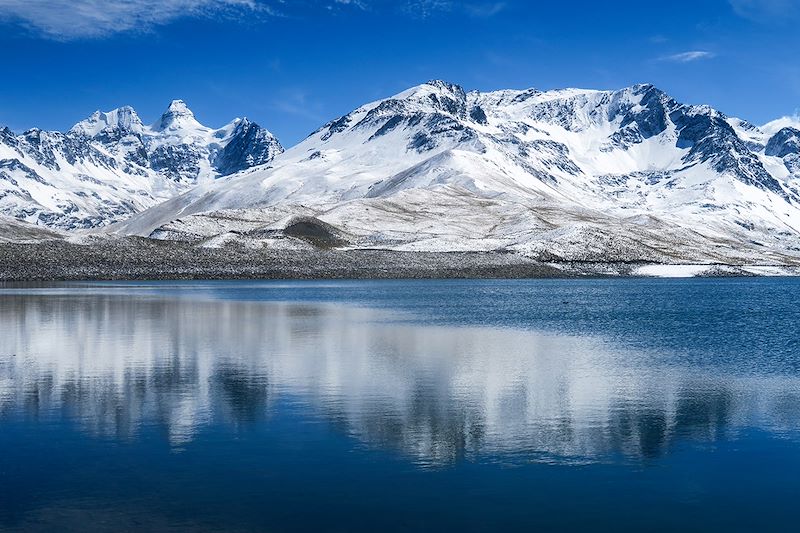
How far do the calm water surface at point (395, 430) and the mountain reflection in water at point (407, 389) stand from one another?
0.14 meters

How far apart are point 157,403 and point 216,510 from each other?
12.8 metres

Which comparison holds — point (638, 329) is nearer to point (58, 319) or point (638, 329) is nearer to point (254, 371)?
point (254, 371)

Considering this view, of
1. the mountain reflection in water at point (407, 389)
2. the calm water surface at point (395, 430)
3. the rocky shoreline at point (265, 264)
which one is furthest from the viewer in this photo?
the rocky shoreline at point (265, 264)

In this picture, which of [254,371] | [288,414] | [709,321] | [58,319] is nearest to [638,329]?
[709,321]

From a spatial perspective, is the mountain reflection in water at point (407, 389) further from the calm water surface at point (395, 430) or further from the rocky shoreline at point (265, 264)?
the rocky shoreline at point (265, 264)

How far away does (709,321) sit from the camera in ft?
221

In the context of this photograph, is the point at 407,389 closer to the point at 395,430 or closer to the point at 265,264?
the point at 395,430

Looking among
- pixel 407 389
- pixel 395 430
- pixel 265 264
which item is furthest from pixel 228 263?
pixel 395 430

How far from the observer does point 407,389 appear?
34.1 metres

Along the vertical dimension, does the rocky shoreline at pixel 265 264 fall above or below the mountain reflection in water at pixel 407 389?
above

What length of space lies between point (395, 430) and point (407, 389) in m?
7.19

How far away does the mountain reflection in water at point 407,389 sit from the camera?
86.8ft

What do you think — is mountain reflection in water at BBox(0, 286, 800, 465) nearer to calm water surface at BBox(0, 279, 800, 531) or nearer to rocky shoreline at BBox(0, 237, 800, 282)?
calm water surface at BBox(0, 279, 800, 531)

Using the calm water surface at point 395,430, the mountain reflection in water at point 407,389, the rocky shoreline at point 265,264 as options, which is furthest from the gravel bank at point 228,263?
the calm water surface at point 395,430
